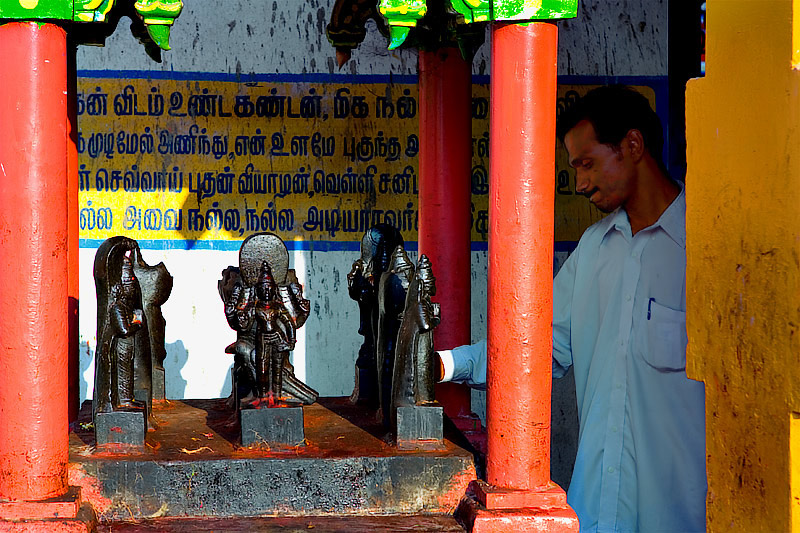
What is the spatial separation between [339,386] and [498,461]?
2.50 meters

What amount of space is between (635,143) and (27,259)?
241 centimetres

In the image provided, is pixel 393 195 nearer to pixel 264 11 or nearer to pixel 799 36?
pixel 264 11

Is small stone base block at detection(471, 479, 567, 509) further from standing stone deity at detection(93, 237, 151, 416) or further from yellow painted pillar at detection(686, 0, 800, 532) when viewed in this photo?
standing stone deity at detection(93, 237, 151, 416)

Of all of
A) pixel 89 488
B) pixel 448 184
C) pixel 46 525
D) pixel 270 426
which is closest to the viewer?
pixel 46 525

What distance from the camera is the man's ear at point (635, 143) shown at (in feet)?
13.8

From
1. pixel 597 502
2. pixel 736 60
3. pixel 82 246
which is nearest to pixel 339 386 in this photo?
pixel 82 246

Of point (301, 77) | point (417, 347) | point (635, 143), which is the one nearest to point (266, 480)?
point (417, 347)

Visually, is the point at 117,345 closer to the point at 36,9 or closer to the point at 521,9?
the point at 36,9

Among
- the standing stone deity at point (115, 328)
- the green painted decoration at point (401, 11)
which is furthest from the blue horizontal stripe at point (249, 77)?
the green painted decoration at point (401, 11)

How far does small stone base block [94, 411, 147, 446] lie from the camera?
3.72 m

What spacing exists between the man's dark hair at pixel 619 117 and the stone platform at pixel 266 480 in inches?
57.7

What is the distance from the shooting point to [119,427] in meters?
3.73

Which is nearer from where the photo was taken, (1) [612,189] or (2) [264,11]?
(1) [612,189]

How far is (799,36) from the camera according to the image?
267 cm
